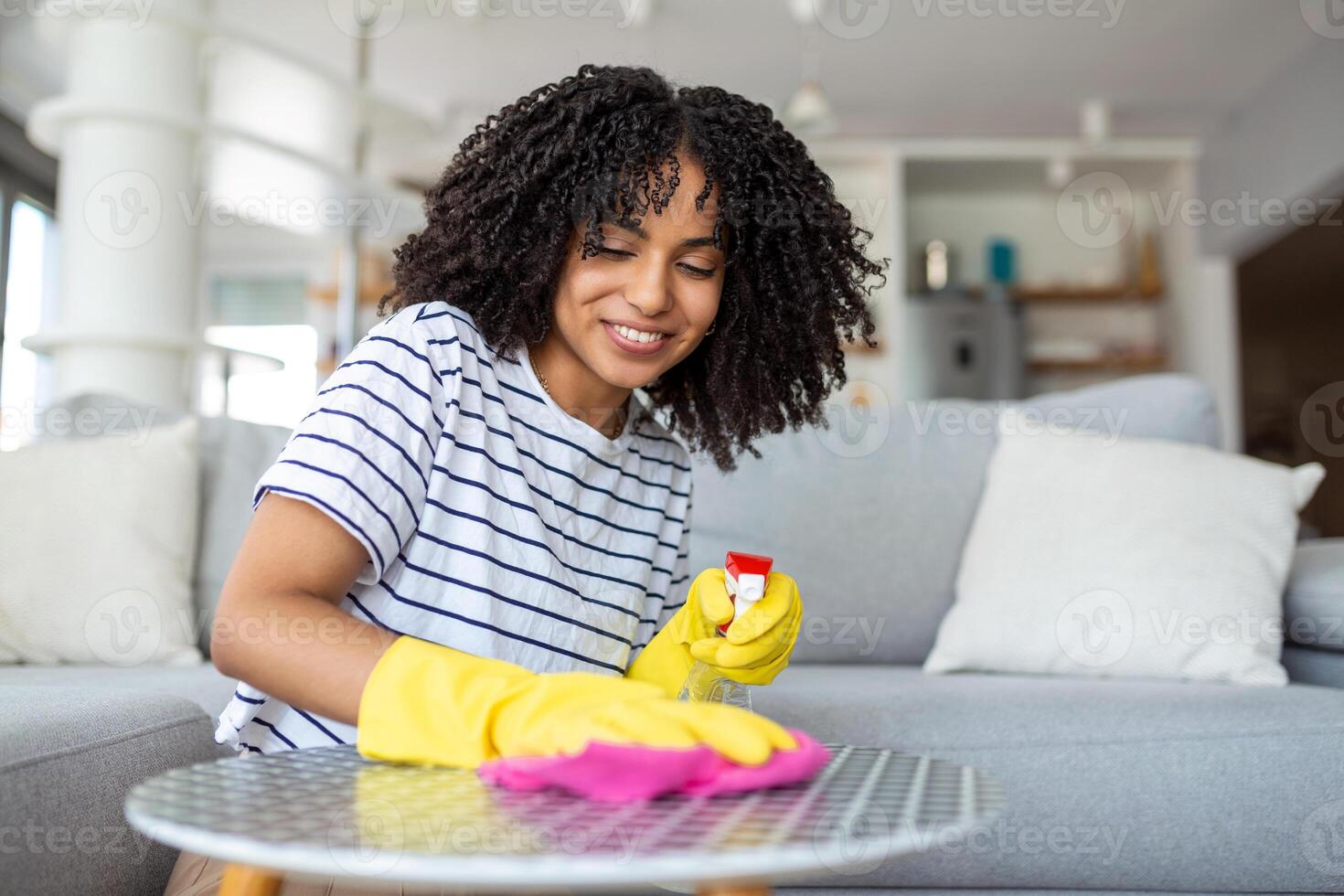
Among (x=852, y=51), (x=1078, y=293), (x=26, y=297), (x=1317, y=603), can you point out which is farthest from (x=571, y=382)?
(x=1078, y=293)

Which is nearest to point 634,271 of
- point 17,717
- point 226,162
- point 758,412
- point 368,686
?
point 758,412

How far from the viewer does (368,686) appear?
2.20 feet

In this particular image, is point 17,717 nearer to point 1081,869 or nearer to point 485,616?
point 485,616

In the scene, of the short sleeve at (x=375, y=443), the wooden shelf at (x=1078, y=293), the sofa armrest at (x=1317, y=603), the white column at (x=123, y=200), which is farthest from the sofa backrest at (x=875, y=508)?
the wooden shelf at (x=1078, y=293)

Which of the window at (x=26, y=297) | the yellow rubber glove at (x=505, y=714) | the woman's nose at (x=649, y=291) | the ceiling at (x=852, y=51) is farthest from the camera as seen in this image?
the window at (x=26, y=297)

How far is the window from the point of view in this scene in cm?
502

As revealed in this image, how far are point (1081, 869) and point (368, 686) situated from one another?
2.94 ft

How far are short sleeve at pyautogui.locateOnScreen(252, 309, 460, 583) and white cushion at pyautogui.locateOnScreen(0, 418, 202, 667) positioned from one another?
102cm

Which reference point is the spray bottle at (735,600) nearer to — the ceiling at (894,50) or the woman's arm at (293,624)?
the woman's arm at (293,624)

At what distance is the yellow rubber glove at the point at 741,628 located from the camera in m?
0.91

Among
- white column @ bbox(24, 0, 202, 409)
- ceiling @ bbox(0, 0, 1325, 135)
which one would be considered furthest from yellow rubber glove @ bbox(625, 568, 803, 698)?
ceiling @ bbox(0, 0, 1325, 135)

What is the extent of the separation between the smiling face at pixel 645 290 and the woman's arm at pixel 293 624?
0.37 metres

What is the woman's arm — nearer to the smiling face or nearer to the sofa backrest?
the smiling face

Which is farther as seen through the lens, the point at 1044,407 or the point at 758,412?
the point at 1044,407
